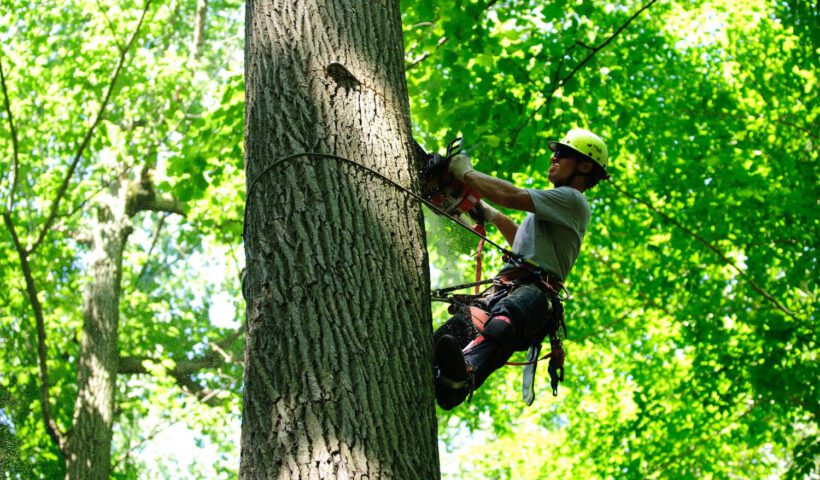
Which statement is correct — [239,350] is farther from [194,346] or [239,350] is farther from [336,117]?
[336,117]

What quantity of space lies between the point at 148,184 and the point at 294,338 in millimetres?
9893

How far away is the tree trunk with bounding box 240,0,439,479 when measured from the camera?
2.03 metres

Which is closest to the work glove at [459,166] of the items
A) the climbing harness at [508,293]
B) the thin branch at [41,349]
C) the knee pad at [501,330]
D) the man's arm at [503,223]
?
the climbing harness at [508,293]

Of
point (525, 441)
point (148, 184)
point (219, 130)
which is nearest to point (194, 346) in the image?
point (148, 184)

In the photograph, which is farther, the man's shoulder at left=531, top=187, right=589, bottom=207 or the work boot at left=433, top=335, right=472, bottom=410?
the man's shoulder at left=531, top=187, right=589, bottom=207

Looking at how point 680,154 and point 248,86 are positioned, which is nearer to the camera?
point 248,86

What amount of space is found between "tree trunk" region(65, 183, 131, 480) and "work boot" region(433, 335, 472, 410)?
6.72 meters

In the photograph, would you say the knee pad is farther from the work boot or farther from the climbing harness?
the work boot

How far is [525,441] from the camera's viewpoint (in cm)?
1363

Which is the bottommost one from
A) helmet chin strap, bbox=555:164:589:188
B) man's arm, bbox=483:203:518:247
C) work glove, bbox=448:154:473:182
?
work glove, bbox=448:154:473:182

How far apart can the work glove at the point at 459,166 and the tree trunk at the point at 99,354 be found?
6756 millimetres

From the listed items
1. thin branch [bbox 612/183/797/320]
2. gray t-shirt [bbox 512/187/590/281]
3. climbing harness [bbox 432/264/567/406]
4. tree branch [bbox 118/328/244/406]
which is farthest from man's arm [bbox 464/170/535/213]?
tree branch [bbox 118/328/244/406]

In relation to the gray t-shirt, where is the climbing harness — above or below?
below

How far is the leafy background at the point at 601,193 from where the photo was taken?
6.57 meters
